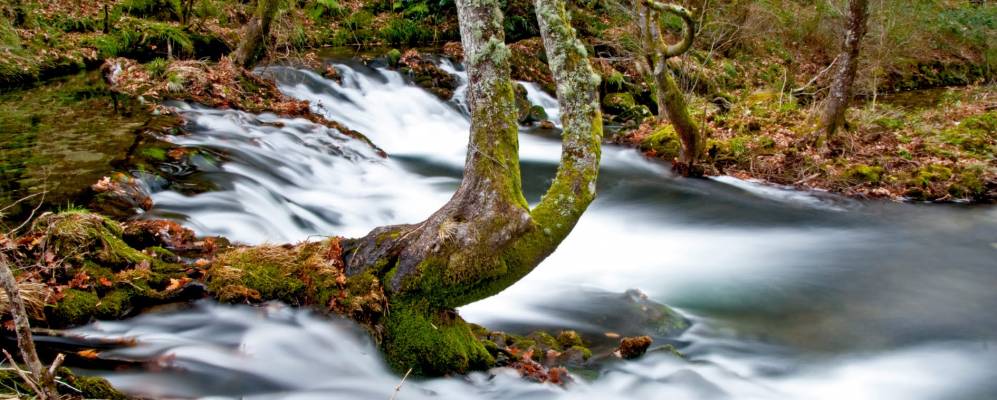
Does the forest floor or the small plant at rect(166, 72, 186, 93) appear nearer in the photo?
the forest floor

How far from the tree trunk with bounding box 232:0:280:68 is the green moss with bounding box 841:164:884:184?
9.66m

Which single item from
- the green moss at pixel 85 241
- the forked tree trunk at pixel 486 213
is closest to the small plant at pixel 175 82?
the green moss at pixel 85 241

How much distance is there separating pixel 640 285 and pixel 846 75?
5308 mm

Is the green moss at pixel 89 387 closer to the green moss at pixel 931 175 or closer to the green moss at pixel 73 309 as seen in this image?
the green moss at pixel 73 309

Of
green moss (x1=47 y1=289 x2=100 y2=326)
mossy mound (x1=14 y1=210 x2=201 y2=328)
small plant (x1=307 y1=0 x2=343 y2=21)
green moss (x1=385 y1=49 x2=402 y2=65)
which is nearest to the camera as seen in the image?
green moss (x1=47 y1=289 x2=100 y2=326)

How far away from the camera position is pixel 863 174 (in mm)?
10078

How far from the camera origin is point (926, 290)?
7.23 meters

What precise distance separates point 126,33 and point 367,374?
38.7 ft

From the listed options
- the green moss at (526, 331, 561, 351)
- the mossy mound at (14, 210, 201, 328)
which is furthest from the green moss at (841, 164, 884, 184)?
the mossy mound at (14, 210, 201, 328)

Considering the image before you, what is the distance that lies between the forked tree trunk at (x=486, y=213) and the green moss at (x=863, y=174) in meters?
7.57

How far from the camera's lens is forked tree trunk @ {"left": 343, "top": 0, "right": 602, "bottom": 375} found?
390 centimetres

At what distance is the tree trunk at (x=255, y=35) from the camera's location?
38.2 ft

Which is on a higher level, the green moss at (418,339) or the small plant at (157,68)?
the small plant at (157,68)

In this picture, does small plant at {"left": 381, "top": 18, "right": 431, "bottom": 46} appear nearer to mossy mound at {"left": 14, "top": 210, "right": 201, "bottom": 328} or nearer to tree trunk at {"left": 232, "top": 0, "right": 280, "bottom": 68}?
tree trunk at {"left": 232, "top": 0, "right": 280, "bottom": 68}
